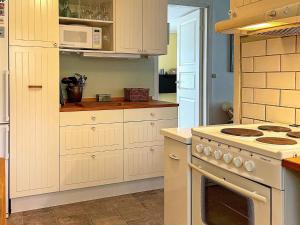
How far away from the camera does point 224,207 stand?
1590mm

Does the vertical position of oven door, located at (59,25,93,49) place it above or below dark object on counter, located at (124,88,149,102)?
above

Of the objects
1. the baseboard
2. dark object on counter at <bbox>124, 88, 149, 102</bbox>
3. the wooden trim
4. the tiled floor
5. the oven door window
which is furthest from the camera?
dark object on counter at <bbox>124, 88, 149, 102</bbox>

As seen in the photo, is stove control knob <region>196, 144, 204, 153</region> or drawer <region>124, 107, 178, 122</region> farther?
drawer <region>124, 107, 178, 122</region>

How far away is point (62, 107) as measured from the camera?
3.05m

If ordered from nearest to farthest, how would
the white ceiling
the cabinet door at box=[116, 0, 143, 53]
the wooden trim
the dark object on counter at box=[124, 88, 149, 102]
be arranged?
the wooden trim → the cabinet door at box=[116, 0, 143, 53] → the dark object on counter at box=[124, 88, 149, 102] → the white ceiling

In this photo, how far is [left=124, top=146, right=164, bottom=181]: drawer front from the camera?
3.31 m

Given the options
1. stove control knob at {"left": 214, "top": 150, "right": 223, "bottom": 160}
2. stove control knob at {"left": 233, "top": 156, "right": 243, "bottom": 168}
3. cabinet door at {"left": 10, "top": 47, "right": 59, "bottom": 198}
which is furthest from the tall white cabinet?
stove control knob at {"left": 233, "top": 156, "right": 243, "bottom": 168}

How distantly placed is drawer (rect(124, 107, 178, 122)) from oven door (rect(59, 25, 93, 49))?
78 centimetres

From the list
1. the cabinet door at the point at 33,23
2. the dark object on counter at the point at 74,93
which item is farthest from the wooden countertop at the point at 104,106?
the cabinet door at the point at 33,23

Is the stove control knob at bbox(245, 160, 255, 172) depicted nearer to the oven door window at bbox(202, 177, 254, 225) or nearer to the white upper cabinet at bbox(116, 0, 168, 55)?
the oven door window at bbox(202, 177, 254, 225)

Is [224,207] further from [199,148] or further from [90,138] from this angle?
[90,138]

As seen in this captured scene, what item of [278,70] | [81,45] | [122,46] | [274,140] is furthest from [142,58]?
[274,140]

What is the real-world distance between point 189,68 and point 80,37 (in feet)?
6.97

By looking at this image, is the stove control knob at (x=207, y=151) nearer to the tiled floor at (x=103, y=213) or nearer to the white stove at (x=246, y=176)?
the white stove at (x=246, y=176)
